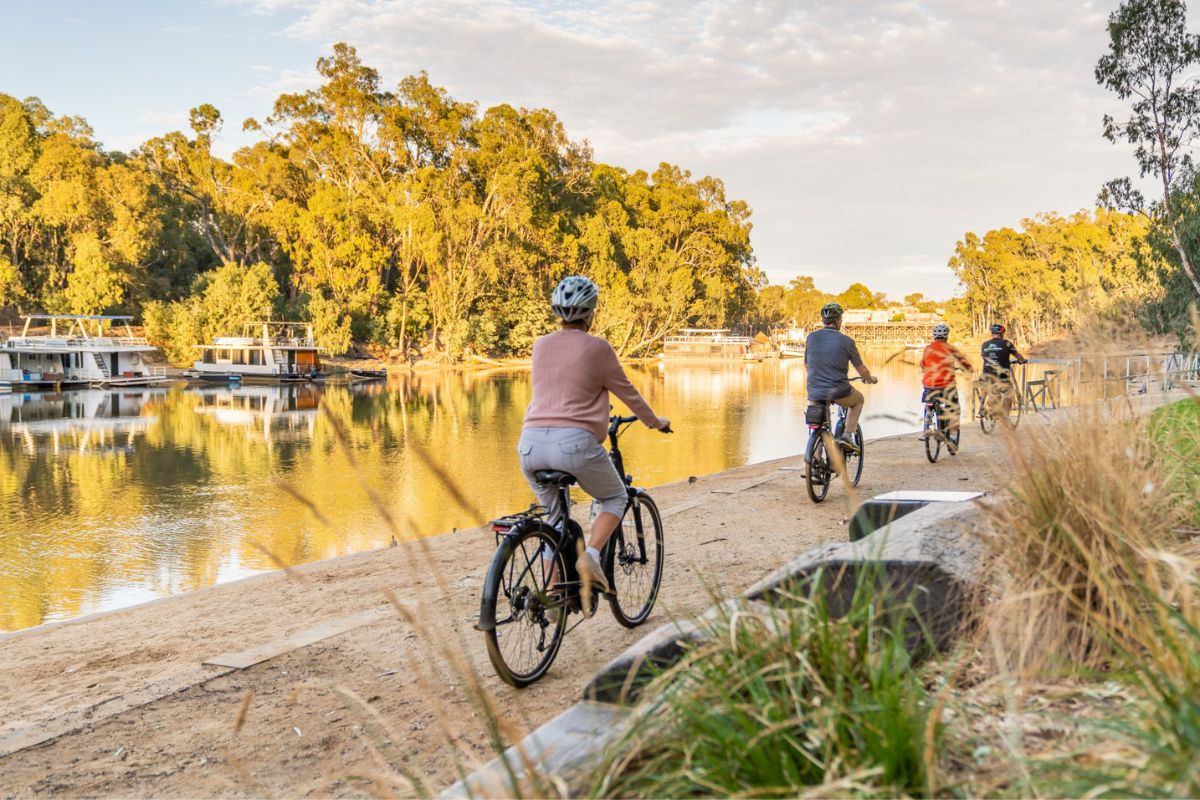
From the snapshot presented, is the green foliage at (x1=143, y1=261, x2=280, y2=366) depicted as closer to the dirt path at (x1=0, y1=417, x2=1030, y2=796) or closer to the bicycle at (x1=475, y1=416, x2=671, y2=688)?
the dirt path at (x1=0, y1=417, x2=1030, y2=796)

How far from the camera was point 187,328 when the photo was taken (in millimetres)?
48750

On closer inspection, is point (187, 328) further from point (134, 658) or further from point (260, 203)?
point (134, 658)

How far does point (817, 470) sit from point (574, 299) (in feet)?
17.8

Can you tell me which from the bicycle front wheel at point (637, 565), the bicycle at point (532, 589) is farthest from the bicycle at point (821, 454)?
the bicycle at point (532, 589)

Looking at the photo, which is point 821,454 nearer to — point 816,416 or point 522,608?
point 816,416

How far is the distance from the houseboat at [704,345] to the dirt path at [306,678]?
6873cm

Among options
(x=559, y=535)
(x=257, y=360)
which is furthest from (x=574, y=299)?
(x=257, y=360)

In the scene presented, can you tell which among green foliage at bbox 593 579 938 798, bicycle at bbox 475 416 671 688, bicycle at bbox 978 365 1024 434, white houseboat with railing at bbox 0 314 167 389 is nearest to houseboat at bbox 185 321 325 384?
white houseboat with railing at bbox 0 314 167 389

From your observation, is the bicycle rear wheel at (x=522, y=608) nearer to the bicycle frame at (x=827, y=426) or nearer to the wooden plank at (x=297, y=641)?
the wooden plank at (x=297, y=641)

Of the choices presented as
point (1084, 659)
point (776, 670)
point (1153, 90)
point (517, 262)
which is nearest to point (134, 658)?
point (776, 670)

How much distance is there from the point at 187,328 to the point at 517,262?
18.3 metres

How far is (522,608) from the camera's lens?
3.94 meters

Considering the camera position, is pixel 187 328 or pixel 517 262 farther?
pixel 517 262

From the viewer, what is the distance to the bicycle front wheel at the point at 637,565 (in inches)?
193
